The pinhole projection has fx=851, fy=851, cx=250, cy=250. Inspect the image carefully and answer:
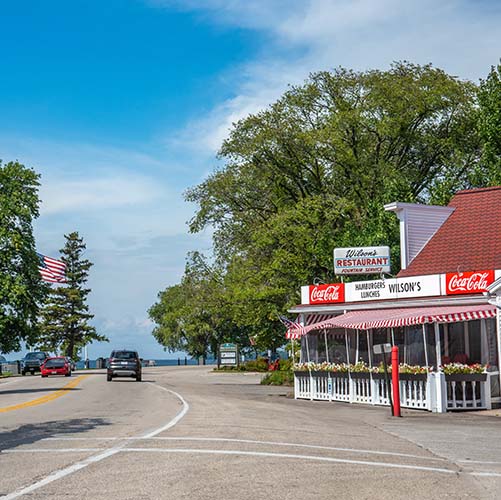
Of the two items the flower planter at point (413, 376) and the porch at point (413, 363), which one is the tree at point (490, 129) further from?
the flower planter at point (413, 376)

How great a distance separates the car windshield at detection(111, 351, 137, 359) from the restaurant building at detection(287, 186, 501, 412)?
17448 millimetres

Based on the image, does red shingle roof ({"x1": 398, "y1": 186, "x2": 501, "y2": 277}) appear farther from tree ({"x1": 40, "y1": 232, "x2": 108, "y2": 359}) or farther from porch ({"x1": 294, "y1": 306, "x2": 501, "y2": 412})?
tree ({"x1": 40, "y1": 232, "x2": 108, "y2": 359})

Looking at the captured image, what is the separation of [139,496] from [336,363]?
78.5 feet

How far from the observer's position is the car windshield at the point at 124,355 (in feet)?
160

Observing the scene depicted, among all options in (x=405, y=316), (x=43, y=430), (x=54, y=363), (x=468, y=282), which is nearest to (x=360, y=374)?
(x=405, y=316)

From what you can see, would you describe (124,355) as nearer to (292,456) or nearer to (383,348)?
(383,348)

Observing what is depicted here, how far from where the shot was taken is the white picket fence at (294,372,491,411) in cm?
2531

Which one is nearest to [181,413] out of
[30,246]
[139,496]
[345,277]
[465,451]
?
[465,451]

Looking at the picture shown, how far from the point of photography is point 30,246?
42.8m

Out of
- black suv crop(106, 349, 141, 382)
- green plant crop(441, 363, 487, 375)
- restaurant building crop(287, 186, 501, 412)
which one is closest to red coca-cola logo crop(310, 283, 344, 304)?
restaurant building crop(287, 186, 501, 412)

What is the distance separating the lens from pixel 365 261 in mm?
34000

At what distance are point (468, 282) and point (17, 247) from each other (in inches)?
909

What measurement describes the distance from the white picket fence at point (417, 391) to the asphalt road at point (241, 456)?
10.1 feet

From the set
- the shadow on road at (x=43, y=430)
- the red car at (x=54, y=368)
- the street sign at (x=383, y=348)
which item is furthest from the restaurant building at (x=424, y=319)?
the red car at (x=54, y=368)
